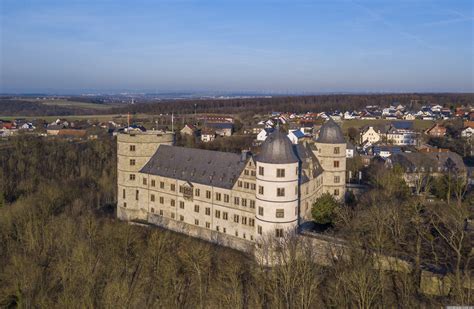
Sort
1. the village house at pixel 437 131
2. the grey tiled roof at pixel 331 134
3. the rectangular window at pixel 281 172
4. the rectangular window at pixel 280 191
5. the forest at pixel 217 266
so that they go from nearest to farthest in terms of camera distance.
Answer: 1. the forest at pixel 217 266
2. the rectangular window at pixel 281 172
3. the rectangular window at pixel 280 191
4. the grey tiled roof at pixel 331 134
5. the village house at pixel 437 131

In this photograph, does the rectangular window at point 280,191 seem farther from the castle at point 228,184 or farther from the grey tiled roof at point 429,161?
the grey tiled roof at point 429,161

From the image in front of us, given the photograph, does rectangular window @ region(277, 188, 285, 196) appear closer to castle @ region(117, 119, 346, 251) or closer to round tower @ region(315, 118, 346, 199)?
castle @ region(117, 119, 346, 251)

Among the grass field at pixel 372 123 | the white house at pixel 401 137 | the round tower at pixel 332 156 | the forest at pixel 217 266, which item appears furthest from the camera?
the grass field at pixel 372 123

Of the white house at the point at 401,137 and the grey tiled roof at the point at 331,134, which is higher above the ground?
the grey tiled roof at the point at 331,134

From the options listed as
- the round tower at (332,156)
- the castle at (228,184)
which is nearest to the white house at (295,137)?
the round tower at (332,156)

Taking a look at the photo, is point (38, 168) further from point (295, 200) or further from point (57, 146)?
point (295, 200)

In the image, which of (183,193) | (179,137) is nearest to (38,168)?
(183,193)

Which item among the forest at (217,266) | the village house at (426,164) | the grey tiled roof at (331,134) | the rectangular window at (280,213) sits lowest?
the forest at (217,266)
